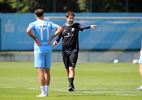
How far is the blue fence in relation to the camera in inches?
850

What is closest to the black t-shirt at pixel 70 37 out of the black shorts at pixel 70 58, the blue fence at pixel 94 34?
the black shorts at pixel 70 58

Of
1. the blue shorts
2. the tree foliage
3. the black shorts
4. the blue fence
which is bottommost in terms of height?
the blue fence

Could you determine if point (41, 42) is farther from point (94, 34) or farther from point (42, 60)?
point (94, 34)

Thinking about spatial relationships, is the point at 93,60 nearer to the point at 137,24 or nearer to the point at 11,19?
the point at 137,24

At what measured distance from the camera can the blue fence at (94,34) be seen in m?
21.6

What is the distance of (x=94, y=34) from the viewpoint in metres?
21.8

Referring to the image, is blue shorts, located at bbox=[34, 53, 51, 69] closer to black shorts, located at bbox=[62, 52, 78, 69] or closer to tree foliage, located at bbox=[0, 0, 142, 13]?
black shorts, located at bbox=[62, 52, 78, 69]

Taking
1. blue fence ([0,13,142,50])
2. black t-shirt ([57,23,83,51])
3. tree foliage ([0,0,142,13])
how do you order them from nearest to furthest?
black t-shirt ([57,23,83,51]), blue fence ([0,13,142,50]), tree foliage ([0,0,142,13])

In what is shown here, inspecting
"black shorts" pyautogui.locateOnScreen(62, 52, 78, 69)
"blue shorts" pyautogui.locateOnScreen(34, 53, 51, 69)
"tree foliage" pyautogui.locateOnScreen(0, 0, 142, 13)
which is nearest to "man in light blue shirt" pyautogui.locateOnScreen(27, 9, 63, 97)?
"blue shorts" pyautogui.locateOnScreen(34, 53, 51, 69)

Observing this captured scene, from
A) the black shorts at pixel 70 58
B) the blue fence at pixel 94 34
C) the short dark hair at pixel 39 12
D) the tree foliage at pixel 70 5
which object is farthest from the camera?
the tree foliage at pixel 70 5

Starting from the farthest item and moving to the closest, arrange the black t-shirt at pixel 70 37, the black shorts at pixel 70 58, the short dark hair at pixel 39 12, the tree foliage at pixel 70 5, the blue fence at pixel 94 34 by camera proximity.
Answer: the tree foliage at pixel 70 5 < the blue fence at pixel 94 34 < the black t-shirt at pixel 70 37 < the black shorts at pixel 70 58 < the short dark hair at pixel 39 12

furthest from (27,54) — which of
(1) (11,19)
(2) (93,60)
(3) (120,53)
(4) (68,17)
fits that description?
(4) (68,17)

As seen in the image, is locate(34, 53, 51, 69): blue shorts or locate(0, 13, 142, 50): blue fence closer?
locate(34, 53, 51, 69): blue shorts

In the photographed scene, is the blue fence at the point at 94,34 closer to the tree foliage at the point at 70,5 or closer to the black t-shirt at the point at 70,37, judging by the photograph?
the tree foliage at the point at 70,5
